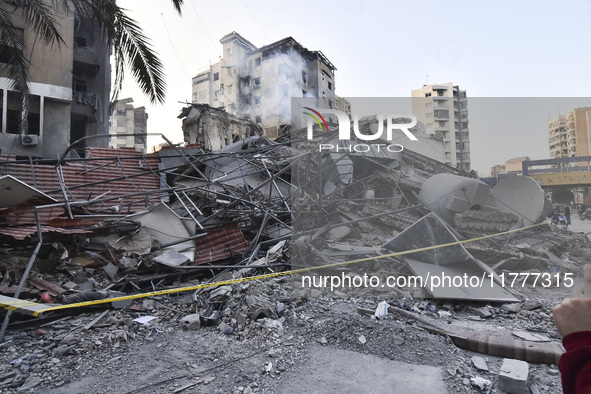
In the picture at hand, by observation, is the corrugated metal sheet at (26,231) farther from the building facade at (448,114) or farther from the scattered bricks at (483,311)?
the building facade at (448,114)

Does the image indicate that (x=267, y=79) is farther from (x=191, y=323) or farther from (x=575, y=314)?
(x=575, y=314)

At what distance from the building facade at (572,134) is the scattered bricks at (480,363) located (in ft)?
206

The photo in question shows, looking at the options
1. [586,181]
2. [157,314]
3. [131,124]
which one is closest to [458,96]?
[586,181]

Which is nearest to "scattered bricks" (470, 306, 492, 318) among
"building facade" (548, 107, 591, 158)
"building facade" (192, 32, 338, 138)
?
"building facade" (192, 32, 338, 138)

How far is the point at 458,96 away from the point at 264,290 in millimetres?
65360

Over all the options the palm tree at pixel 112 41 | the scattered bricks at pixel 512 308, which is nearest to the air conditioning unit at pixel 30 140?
the palm tree at pixel 112 41

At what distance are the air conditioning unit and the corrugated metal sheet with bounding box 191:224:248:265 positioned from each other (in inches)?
509

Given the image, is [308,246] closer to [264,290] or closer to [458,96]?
[264,290]

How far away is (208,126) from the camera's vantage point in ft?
81.1

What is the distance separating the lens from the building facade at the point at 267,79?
39906 mm

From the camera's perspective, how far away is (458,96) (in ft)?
192

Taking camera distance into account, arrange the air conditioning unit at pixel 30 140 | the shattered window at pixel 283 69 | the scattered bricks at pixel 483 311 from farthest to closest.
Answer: the shattered window at pixel 283 69, the air conditioning unit at pixel 30 140, the scattered bricks at pixel 483 311

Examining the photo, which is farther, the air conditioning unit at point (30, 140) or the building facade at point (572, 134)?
the building facade at point (572, 134)

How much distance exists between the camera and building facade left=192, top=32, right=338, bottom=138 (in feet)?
131
